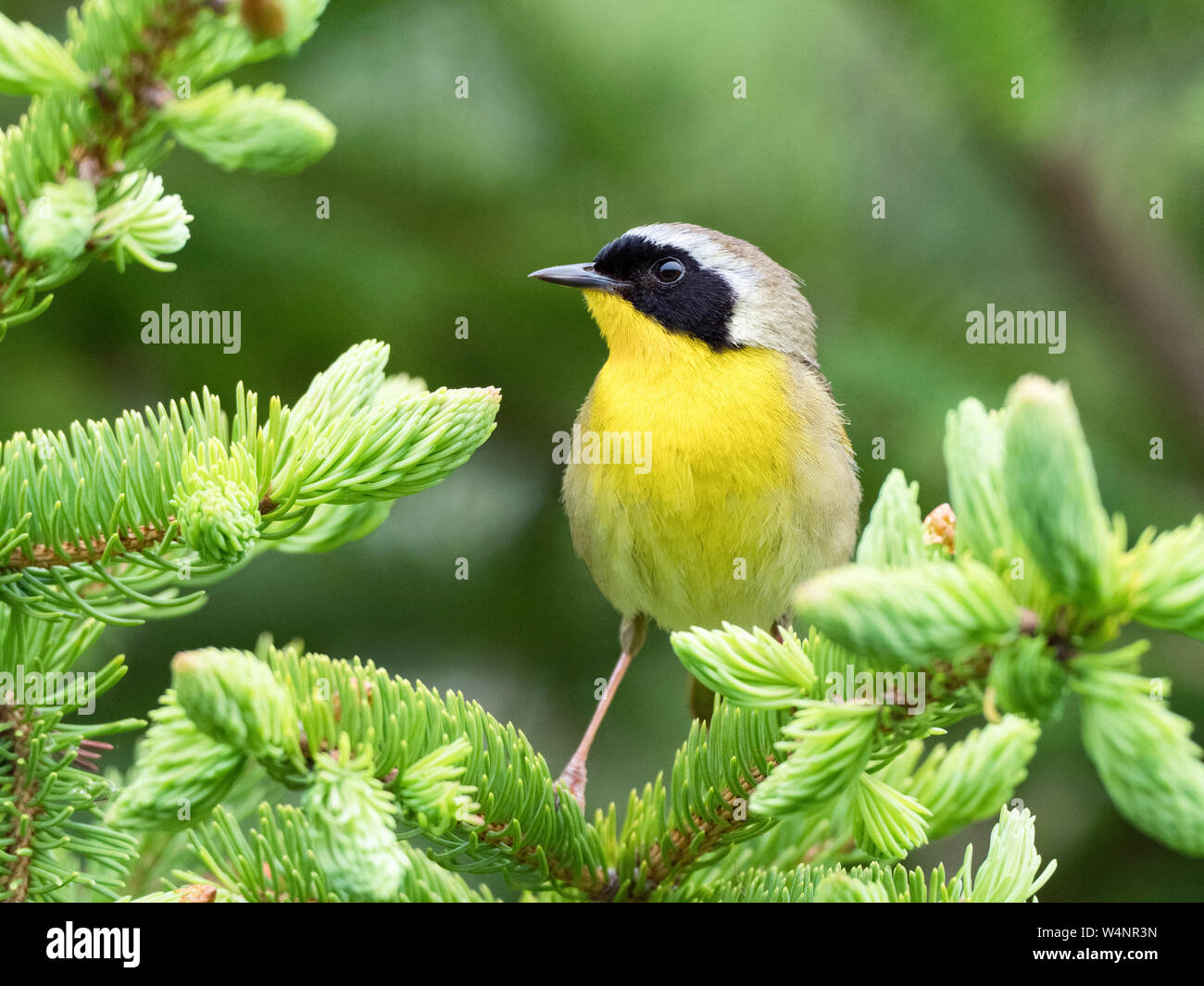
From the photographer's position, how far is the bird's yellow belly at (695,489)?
3311mm

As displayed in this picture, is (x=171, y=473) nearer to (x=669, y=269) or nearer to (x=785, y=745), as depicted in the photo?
(x=785, y=745)

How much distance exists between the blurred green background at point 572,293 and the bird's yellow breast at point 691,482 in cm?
29

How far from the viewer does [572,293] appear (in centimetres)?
390

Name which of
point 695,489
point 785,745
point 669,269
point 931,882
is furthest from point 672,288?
point 785,745

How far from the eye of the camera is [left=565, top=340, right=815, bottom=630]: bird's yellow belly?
3311 millimetres

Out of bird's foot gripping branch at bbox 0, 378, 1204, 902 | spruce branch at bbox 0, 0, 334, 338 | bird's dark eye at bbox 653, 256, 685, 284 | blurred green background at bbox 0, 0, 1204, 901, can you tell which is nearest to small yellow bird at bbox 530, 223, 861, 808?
bird's dark eye at bbox 653, 256, 685, 284

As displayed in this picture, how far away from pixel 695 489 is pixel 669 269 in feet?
2.96

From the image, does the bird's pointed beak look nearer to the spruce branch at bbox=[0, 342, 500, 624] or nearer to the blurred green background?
the blurred green background

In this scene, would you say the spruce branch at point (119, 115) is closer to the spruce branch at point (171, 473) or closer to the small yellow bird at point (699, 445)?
the spruce branch at point (171, 473)

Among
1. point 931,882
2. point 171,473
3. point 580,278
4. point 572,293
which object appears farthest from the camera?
point 572,293
